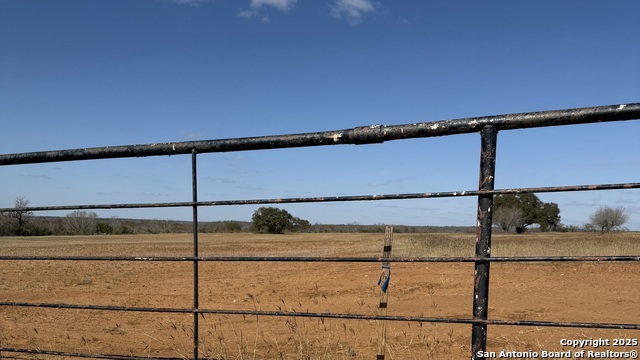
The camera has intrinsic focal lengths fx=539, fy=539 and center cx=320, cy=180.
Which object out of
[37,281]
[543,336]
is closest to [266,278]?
[37,281]

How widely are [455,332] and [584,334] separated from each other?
166 cm

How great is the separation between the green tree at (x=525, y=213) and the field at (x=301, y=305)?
33.5m

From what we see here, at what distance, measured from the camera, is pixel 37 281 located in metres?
14.8

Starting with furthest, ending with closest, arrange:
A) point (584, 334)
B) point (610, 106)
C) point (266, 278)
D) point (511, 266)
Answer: point (511, 266) → point (266, 278) → point (584, 334) → point (610, 106)

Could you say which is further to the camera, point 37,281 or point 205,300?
point 37,281

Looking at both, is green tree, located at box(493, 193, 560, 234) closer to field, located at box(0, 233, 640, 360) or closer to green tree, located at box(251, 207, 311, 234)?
green tree, located at box(251, 207, 311, 234)

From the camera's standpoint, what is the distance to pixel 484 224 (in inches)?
79.4

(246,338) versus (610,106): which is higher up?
(610,106)

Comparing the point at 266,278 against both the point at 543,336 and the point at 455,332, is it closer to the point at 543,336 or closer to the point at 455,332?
the point at 455,332


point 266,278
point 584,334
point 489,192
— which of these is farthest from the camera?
point 266,278

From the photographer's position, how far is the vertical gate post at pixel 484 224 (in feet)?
6.58

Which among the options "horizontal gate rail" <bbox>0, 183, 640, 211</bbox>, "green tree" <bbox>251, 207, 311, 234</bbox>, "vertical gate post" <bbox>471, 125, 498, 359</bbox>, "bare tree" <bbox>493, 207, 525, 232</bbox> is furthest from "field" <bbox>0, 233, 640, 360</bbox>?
"green tree" <bbox>251, 207, 311, 234</bbox>

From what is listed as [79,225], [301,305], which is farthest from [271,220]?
[301,305]

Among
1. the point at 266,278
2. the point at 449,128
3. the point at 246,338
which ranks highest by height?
the point at 449,128
